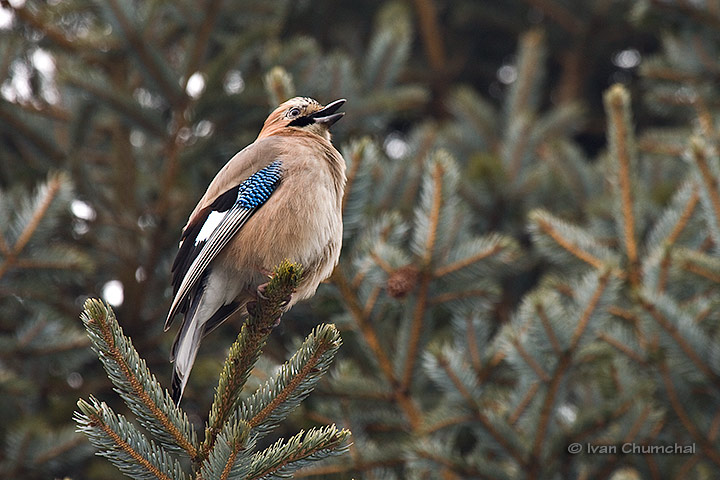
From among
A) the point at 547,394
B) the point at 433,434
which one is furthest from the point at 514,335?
the point at 433,434

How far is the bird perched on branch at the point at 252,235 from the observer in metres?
2.95

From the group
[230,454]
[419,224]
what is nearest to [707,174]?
[419,224]

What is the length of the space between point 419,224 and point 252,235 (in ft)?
2.40

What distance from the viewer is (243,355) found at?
208 centimetres

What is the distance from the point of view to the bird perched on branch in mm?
2951

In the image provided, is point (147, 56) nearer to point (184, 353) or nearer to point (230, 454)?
point (184, 353)

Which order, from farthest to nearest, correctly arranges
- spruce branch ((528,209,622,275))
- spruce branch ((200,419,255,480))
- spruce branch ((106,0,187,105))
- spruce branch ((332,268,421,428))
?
spruce branch ((106,0,187,105)) < spruce branch ((528,209,622,275)) < spruce branch ((332,268,421,428)) < spruce branch ((200,419,255,480))

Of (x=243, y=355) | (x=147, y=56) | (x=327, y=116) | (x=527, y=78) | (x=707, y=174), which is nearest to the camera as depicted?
(x=243, y=355)

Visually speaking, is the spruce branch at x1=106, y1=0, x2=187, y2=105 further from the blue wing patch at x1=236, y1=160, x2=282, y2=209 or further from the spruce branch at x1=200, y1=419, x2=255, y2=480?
the spruce branch at x1=200, y1=419, x2=255, y2=480

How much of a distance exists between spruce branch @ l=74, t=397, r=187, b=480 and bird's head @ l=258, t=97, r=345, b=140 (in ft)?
6.20

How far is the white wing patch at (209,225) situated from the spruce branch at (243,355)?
876mm

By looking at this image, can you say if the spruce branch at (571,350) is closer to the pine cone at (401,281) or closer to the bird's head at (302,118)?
the pine cone at (401,281)

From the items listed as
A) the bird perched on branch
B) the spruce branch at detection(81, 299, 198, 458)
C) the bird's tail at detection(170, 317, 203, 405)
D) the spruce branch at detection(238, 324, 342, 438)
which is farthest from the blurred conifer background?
the spruce branch at detection(81, 299, 198, 458)

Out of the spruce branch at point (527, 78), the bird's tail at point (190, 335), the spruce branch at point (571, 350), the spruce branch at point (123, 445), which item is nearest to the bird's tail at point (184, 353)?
the bird's tail at point (190, 335)
